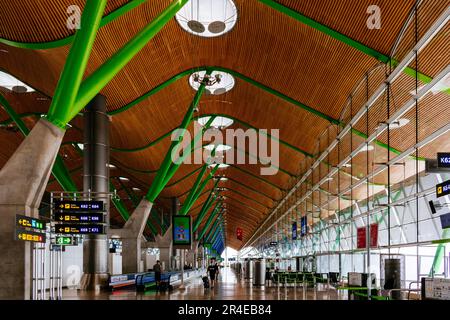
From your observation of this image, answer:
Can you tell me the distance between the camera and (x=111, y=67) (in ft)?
46.6

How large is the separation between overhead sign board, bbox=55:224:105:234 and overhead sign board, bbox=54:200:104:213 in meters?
0.56

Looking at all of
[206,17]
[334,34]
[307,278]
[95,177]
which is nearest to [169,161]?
[95,177]

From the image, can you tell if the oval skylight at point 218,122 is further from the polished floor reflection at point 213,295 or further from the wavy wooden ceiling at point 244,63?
the polished floor reflection at point 213,295

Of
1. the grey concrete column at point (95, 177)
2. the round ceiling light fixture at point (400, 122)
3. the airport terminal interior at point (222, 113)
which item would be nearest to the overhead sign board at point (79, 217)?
the airport terminal interior at point (222, 113)

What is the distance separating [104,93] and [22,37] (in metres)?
6.35

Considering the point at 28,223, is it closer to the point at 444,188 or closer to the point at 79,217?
the point at 79,217

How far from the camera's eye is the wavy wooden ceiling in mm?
17125

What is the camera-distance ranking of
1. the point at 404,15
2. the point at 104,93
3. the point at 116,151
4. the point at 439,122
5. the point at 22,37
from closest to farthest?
the point at 404,15
the point at 22,37
the point at 439,122
the point at 104,93
the point at 116,151

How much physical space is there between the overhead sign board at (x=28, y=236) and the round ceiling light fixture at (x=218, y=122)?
2325cm

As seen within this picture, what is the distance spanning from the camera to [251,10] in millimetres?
20078

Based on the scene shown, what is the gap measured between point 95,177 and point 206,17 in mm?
8475

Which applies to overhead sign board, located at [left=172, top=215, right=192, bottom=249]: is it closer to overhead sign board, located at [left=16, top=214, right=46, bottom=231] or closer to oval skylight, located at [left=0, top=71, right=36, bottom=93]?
oval skylight, located at [left=0, top=71, right=36, bottom=93]
